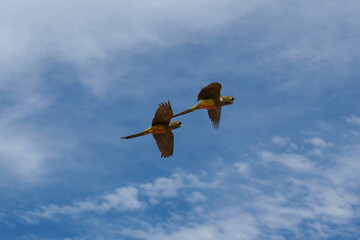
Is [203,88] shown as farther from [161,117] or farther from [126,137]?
[126,137]

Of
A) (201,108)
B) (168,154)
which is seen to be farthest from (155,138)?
(201,108)

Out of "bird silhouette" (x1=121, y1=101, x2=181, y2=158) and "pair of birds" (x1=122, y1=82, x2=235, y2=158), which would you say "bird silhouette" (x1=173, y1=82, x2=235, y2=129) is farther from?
"bird silhouette" (x1=121, y1=101, x2=181, y2=158)

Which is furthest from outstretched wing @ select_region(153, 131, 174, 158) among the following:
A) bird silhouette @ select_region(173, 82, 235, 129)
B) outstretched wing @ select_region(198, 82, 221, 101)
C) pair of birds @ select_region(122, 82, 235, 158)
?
outstretched wing @ select_region(198, 82, 221, 101)

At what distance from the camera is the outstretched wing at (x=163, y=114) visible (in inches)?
1016

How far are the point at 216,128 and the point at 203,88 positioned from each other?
2.65 meters

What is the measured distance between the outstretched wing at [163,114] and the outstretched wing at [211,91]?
208 centimetres

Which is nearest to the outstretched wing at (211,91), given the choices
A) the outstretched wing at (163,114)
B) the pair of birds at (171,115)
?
the pair of birds at (171,115)

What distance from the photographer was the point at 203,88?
26125 millimetres

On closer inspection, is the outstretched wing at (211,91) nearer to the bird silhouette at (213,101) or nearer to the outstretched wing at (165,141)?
the bird silhouette at (213,101)

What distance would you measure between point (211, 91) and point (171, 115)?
2.80m

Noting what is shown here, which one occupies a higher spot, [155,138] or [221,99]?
[221,99]

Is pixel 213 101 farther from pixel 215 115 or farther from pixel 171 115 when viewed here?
pixel 171 115

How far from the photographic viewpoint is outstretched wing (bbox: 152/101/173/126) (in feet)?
84.6

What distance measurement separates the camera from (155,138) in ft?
87.9
